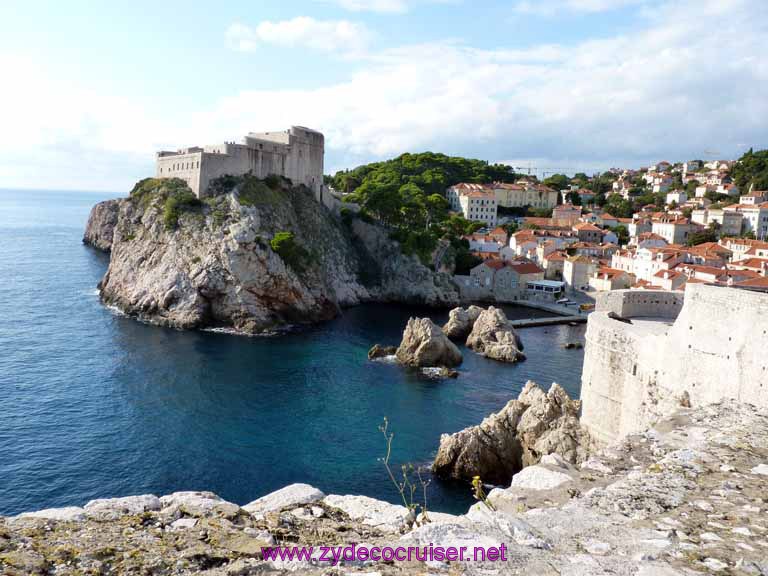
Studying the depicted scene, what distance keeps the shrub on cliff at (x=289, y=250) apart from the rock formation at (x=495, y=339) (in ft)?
58.5

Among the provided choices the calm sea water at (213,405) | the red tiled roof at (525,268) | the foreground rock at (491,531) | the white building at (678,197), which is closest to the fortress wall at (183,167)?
the calm sea water at (213,405)

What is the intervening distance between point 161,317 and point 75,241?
65.4 meters

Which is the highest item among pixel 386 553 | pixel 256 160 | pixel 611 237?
pixel 256 160

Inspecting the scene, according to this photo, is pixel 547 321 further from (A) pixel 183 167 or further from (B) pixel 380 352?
(A) pixel 183 167

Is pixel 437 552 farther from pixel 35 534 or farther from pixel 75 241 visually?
pixel 75 241

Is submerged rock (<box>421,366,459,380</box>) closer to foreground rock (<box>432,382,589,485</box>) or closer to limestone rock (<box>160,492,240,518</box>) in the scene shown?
foreground rock (<box>432,382,589,485</box>)

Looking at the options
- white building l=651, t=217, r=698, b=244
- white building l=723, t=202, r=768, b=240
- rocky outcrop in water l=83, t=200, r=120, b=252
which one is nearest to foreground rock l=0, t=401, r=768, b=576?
white building l=651, t=217, r=698, b=244

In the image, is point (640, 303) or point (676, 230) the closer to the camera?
point (640, 303)

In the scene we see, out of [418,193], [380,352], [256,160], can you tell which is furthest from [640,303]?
[418,193]

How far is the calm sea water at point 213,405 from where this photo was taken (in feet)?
70.3

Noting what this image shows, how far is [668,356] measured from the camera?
14172 mm

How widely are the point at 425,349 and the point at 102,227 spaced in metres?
78.3

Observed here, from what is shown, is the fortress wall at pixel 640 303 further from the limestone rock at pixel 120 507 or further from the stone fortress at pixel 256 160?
the stone fortress at pixel 256 160

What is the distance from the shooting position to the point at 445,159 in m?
106
